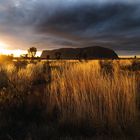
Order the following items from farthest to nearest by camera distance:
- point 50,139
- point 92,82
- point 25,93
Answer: point 25,93 → point 92,82 → point 50,139

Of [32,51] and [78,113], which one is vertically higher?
[32,51]

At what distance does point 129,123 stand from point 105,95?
1.00 m

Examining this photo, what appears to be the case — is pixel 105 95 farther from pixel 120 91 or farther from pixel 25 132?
pixel 25 132

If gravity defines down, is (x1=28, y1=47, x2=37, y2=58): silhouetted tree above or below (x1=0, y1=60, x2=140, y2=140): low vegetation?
above

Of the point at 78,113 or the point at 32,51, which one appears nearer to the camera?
the point at 78,113

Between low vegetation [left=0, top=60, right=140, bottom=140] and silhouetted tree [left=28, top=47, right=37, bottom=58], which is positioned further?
silhouetted tree [left=28, top=47, right=37, bottom=58]

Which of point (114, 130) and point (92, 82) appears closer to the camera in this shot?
point (114, 130)

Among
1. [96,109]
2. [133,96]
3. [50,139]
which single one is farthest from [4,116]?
→ [133,96]

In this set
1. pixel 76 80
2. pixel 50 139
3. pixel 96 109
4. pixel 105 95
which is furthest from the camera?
pixel 76 80

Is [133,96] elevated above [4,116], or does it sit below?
above

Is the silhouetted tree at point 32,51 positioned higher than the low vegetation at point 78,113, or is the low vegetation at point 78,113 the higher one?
the silhouetted tree at point 32,51

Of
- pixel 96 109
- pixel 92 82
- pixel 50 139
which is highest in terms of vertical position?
pixel 92 82

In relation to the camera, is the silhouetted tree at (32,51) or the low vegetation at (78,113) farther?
the silhouetted tree at (32,51)

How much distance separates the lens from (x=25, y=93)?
808 centimetres
